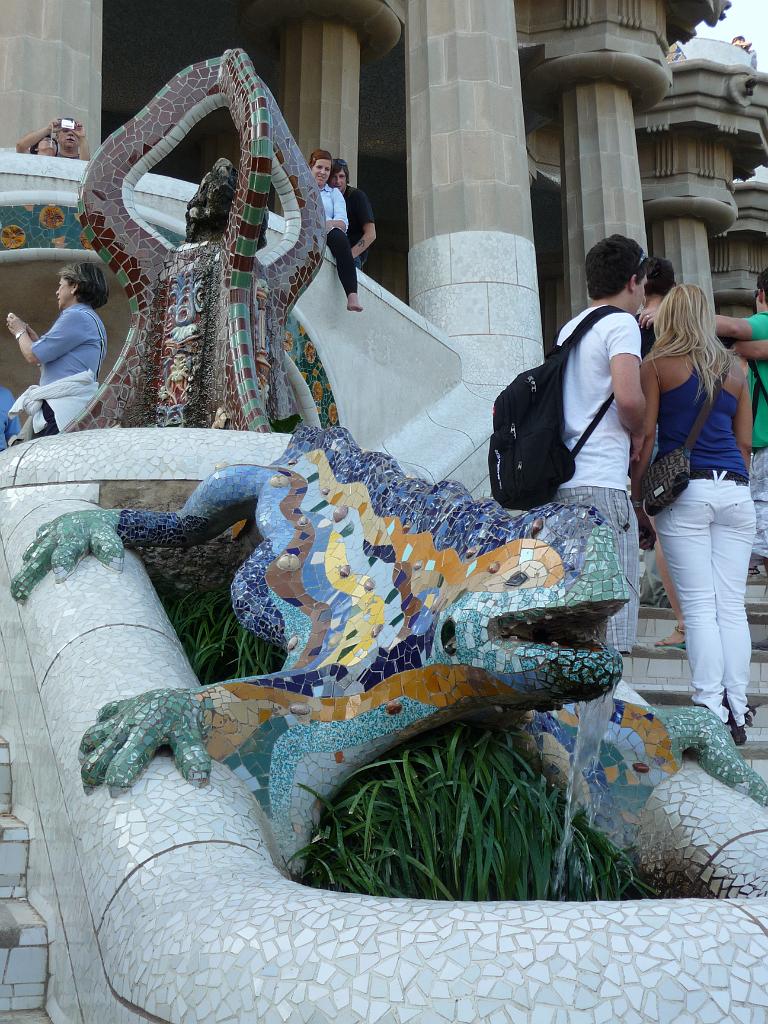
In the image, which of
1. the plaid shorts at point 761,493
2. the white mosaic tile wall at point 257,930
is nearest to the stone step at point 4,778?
the white mosaic tile wall at point 257,930

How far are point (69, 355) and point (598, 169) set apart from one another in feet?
58.6

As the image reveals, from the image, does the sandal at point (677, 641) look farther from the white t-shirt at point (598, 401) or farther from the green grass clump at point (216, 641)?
the green grass clump at point (216, 641)

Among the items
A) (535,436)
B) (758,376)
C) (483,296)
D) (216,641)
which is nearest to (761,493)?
(758,376)

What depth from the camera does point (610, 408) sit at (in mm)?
4426

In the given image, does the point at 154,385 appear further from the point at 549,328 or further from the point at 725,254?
the point at 725,254

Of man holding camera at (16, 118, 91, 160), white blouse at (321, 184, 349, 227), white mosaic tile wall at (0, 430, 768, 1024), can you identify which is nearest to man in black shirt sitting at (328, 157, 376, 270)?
white blouse at (321, 184, 349, 227)

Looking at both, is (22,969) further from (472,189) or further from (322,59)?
(322,59)

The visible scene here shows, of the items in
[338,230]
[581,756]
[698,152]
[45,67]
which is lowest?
[581,756]

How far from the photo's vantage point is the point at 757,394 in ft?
20.6

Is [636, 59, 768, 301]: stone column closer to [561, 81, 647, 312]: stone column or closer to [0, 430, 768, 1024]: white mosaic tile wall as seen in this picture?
[561, 81, 647, 312]: stone column

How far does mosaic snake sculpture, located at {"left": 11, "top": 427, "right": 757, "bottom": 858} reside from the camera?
263 centimetres

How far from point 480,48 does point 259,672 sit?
12.6m

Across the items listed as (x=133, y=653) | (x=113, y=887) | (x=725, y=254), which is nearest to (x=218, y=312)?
(x=133, y=653)

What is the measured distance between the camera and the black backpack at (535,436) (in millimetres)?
4348
